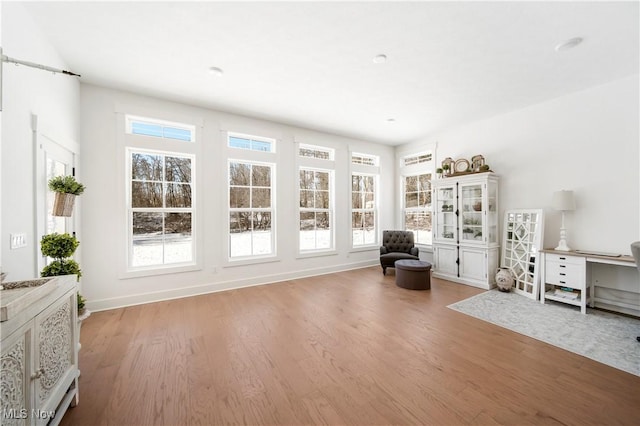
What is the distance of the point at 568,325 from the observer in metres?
2.84

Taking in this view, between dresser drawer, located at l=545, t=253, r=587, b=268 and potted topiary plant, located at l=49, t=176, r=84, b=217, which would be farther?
dresser drawer, located at l=545, t=253, r=587, b=268

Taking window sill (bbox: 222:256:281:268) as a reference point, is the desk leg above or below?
below

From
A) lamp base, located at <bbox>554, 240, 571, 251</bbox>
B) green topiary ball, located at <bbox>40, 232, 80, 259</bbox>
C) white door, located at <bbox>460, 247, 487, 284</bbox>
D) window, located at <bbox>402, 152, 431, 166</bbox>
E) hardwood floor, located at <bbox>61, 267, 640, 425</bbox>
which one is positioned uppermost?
window, located at <bbox>402, 152, 431, 166</bbox>

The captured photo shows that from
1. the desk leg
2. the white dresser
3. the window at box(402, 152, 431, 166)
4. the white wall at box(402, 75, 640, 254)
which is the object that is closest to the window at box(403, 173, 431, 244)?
the window at box(402, 152, 431, 166)

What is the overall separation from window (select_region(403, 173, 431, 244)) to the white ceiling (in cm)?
210

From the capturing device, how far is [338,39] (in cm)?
247

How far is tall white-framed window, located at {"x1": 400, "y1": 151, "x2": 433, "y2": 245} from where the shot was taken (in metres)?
5.70

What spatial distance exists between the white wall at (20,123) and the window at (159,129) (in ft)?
3.81

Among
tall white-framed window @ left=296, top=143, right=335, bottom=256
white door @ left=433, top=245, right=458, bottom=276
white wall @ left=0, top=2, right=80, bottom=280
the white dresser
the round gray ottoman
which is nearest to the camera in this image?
the white dresser

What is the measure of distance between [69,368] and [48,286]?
2.16ft

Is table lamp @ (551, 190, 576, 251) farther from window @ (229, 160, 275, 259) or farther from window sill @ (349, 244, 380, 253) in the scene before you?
window @ (229, 160, 275, 259)

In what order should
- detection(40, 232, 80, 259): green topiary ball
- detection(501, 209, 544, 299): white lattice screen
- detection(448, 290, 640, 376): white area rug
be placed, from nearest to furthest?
detection(40, 232, 80, 259): green topiary ball < detection(448, 290, 640, 376): white area rug < detection(501, 209, 544, 299): white lattice screen

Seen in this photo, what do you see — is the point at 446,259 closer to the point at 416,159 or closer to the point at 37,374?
the point at 416,159

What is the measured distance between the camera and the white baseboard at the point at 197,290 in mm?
3357
